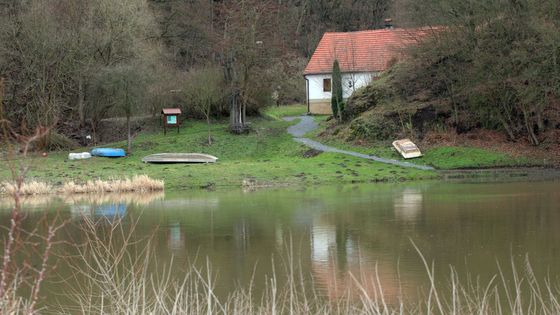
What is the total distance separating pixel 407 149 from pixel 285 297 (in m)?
26.6

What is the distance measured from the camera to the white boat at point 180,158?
33219mm

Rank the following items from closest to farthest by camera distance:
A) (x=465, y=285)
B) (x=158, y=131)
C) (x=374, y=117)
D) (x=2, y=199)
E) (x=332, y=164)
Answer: (x=465, y=285) → (x=2, y=199) → (x=332, y=164) → (x=374, y=117) → (x=158, y=131)

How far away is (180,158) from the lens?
3334 cm

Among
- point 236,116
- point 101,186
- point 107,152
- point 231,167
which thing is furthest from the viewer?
point 236,116

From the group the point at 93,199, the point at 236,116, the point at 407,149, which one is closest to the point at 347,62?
the point at 236,116

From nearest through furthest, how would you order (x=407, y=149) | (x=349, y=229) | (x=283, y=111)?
(x=349, y=229) → (x=407, y=149) → (x=283, y=111)

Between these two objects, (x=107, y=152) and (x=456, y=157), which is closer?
(x=456, y=157)

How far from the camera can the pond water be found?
38.1ft

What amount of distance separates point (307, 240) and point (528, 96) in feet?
59.2

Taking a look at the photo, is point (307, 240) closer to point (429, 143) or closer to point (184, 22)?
point (429, 143)

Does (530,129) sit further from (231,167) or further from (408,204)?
(231,167)

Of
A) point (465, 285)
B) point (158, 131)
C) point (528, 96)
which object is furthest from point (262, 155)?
point (465, 285)

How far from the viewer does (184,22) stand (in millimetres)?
48625

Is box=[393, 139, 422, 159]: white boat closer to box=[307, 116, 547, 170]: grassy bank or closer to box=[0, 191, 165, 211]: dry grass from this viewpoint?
box=[307, 116, 547, 170]: grassy bank
